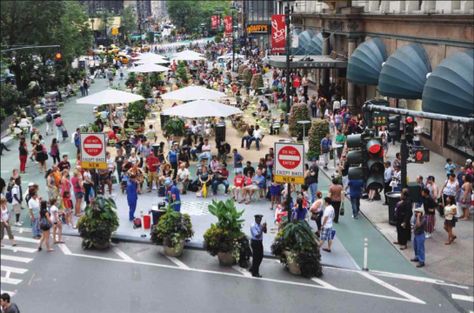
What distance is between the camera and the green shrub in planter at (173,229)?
16328 millimetres

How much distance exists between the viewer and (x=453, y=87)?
2366cm

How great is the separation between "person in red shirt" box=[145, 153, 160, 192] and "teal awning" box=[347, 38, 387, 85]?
1639 cm

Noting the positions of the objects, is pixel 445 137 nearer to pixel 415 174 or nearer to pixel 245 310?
pixel 415 174

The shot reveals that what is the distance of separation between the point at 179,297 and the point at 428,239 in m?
7.53

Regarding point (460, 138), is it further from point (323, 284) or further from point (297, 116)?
point (323, 284)

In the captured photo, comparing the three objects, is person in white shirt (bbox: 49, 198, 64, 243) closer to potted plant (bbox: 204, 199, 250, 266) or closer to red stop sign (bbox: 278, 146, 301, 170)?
potted plant (bbox: 204, 199, 250, 266)

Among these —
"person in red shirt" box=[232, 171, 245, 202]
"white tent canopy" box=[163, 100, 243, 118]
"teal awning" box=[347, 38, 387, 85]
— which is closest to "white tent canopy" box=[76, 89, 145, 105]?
"white tent canopy" box=[163, 100, 243, 118]

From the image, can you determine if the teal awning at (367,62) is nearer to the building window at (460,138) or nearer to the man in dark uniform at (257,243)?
the building window at (460,138)

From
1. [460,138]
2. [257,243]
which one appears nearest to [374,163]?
[257,243]

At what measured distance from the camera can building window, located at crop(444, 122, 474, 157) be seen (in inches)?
1022

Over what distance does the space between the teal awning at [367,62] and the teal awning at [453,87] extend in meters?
9.55

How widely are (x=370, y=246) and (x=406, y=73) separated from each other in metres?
13.9

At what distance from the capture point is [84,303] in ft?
45.5

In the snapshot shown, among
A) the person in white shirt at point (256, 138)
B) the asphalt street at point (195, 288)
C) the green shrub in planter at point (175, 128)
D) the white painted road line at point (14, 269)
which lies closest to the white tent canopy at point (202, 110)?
the person in white shirt at point (256, 138)
